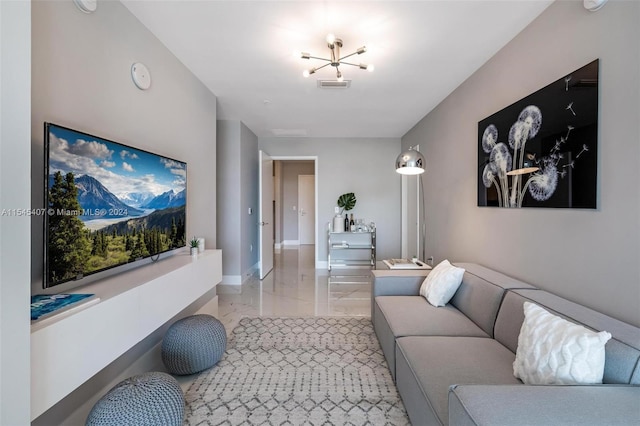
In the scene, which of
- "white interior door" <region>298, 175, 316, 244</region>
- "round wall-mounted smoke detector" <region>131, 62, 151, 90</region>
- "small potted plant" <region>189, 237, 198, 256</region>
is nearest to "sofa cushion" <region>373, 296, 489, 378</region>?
"small potted plant" <region>189, 237, 198, 256</region>

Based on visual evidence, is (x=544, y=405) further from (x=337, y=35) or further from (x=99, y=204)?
(x=337, y=35)

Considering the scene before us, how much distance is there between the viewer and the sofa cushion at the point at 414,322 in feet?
6.23

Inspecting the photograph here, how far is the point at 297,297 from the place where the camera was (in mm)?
3852

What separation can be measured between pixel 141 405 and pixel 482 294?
2136 mm

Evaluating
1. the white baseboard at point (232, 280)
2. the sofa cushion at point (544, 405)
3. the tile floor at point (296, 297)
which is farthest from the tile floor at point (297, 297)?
the sofa cushion at point (544, 405)

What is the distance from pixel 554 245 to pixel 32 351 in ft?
8.81

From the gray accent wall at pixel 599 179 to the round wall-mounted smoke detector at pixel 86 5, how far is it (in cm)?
281

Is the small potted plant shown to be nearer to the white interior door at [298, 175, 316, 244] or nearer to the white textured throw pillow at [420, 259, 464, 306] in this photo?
the white textured throw pillow at [420, 259, 464, 306]

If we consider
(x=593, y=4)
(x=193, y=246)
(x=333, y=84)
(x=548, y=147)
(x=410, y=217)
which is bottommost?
(x=193, y=246)

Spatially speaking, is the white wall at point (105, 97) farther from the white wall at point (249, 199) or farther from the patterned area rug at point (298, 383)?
the white wall at point (249, 199)

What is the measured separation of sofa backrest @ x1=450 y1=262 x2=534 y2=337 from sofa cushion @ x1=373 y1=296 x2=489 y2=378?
57 millimetres

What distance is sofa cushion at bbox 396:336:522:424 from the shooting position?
1.32m

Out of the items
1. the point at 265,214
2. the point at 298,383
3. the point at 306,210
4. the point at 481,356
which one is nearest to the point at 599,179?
the point at 481,356

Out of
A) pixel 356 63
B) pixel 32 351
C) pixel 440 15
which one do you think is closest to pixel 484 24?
pixel 440 15
